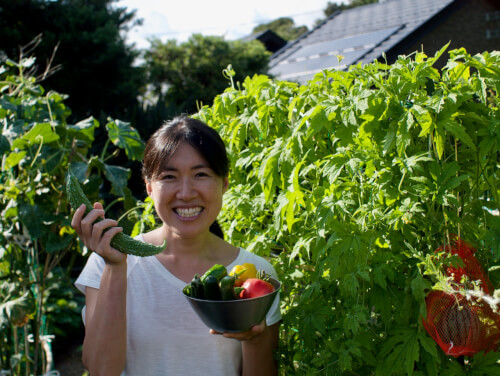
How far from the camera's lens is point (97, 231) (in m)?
1.56

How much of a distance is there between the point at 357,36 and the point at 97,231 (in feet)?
31.6

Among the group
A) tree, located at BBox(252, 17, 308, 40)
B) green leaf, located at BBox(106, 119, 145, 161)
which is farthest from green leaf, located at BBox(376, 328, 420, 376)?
tree, located at BBox(252, 17, 308, 40)

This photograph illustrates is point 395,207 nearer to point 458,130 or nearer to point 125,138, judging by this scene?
point 458,130

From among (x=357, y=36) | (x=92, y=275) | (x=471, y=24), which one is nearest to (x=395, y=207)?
(x=92, y=275)

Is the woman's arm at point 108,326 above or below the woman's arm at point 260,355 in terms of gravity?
above

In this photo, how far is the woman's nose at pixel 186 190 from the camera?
1909 millimetres

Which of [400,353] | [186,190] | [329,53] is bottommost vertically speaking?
[400,353]

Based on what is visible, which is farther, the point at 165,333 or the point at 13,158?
the point at 13,158

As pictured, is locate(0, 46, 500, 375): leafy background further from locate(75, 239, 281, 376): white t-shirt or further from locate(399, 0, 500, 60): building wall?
locate(399, 0, 500, 60): building wall

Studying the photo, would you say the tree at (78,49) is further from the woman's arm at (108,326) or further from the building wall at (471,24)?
the woman's arm at (108,326)

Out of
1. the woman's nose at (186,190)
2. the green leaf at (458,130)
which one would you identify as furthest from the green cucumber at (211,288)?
the green leaf at (458,130)

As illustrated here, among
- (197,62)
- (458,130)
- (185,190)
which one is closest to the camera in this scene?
(458,130)

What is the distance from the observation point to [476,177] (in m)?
1.69

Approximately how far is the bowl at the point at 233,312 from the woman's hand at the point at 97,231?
0.30 meters
